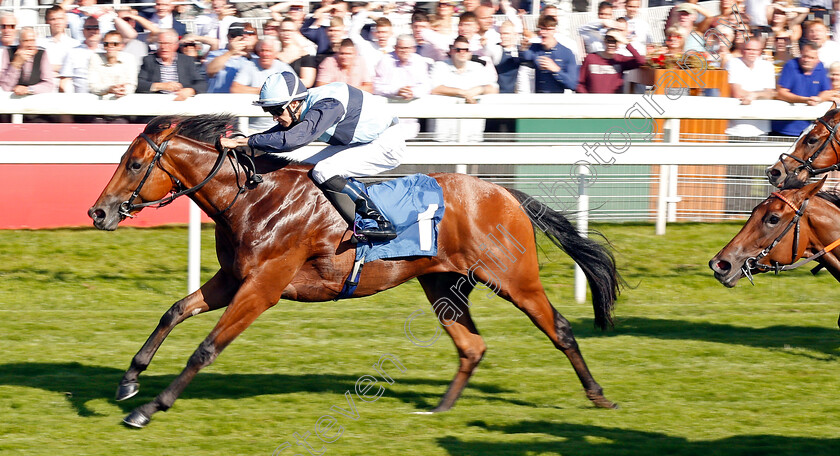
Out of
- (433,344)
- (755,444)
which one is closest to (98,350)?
(433,344)

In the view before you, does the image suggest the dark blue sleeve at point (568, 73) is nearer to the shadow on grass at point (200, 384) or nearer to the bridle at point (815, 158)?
the bridle at point (815, 158)

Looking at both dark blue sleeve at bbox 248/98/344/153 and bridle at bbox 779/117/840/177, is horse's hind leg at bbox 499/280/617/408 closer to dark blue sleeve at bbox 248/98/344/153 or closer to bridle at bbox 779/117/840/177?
dark blue sleeve at bbox 248/98/344/153

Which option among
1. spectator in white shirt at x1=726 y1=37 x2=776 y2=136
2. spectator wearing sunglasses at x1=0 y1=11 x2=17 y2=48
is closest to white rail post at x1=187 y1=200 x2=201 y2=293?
spectator wearing sunglasses at x1=0 y1=11 x2=17 y2=48

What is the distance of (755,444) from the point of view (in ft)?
14.8

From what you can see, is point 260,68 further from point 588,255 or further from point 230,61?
point 588,255

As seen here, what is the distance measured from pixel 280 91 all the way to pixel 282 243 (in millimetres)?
733

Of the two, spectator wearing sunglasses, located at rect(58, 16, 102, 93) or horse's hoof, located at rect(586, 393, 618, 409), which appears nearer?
horse's hoof, located at rect(586, 393, 618, 409)

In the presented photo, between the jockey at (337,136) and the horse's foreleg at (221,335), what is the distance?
0.52 meters

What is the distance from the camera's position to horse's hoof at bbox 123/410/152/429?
4.57m

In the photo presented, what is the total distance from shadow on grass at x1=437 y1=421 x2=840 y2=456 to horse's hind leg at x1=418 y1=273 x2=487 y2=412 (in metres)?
0.60

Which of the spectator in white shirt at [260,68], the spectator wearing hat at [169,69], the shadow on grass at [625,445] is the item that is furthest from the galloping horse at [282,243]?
the spectator wearing hat at [169,69]

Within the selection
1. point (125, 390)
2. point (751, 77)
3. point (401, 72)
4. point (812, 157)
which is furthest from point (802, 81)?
point (125, 390)

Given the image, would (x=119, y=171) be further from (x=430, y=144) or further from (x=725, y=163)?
(x=725, y=163)

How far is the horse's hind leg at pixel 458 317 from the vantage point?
17.3 feet
